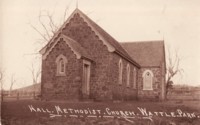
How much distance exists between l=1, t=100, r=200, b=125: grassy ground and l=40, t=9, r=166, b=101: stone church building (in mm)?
419

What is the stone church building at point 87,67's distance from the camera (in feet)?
23.6

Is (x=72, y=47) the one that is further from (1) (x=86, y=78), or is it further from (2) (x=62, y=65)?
(1) (x=86, y=78)

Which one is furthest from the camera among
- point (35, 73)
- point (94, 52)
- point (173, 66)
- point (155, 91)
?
point (94, 52)

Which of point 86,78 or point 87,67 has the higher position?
point 87,67

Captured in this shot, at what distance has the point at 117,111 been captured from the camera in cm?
645

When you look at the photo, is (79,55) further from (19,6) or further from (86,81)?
(19,6)

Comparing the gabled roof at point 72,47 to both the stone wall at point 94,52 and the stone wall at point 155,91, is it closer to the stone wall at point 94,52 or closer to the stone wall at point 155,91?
the stone wall at point 94,52

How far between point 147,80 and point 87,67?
1.58 m

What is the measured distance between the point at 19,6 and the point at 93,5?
1.49m

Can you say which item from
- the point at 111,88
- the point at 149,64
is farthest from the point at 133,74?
the point at 111,88

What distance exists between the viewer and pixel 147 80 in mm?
8195

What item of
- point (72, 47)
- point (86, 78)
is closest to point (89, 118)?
point (86, 78)

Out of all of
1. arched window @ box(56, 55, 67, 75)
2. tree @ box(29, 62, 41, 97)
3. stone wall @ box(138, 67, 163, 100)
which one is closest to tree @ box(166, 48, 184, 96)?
stone wall @ box(138, 67, 163, 100)

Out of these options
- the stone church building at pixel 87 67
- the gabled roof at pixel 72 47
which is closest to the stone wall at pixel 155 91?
the stone church building at pixel 87 67
